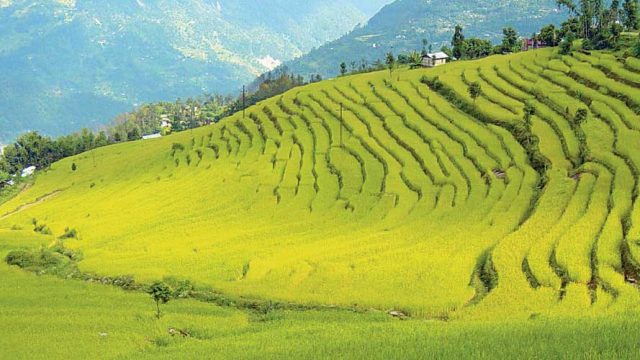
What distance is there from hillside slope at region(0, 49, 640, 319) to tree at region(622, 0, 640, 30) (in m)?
14.2

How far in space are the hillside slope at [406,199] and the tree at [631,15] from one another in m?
14.2

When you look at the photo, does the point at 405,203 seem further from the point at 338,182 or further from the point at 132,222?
the point at 132,222

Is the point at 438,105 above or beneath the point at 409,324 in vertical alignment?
above

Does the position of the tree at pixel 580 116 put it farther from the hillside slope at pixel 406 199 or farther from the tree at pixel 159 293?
the tree at pixel 159 293

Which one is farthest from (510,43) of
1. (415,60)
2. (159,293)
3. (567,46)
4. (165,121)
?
(165,121)

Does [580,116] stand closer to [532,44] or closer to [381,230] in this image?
[381,230]

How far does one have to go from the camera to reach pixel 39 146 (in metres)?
127

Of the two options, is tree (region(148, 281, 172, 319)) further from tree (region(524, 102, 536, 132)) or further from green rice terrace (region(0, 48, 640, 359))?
tree (region(524, 102, 536, 132))

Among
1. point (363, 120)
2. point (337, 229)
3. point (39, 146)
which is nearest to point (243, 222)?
point (337, 229)

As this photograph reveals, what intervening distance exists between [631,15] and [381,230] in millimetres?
58367

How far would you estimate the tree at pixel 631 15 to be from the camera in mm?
84188

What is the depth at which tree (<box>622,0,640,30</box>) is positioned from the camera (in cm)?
8419

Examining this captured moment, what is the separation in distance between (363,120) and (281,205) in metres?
20.5

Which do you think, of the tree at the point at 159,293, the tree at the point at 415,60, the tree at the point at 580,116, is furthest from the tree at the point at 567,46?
the tree at the point at 159,293
